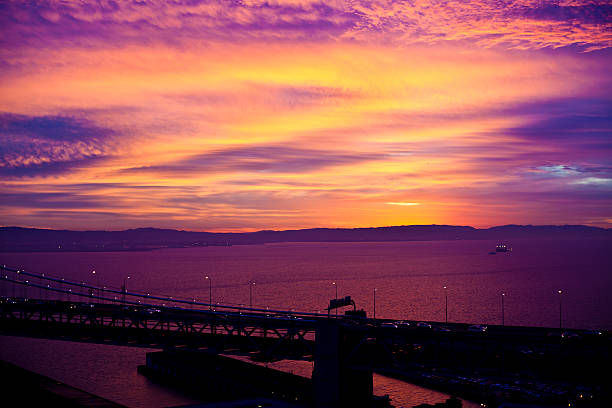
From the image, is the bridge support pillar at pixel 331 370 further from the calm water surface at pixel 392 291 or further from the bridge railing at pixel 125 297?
the calm water surface at pixel 392 291

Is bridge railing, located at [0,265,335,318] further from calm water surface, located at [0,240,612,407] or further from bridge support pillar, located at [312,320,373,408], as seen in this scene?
bridge support pillar, located at [312,320,373,408]

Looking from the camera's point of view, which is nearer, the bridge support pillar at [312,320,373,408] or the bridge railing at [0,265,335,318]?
the bridge support pillar at [312,320,373,408]

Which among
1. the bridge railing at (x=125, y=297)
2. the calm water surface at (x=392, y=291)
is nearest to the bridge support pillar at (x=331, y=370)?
the bridge railing at (x=125, y=297)

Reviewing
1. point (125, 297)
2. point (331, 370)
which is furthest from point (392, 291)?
point (331, 370)

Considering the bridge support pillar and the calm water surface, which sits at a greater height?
the bridge support pillar

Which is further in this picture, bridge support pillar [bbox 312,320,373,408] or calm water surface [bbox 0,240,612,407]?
calm water surface [bbox 0,240,612,407]

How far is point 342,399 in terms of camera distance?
31.0 metres

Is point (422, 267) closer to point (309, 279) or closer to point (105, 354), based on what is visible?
point (309, 279)

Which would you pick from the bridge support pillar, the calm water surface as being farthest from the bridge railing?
the bridge support pillar

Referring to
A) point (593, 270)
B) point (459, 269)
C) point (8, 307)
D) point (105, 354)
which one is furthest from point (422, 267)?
point (8, 307)

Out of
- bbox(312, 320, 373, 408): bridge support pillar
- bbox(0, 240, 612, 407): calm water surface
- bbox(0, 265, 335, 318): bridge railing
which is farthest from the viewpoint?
bbox(0, 240, 612, 407): calm water surface

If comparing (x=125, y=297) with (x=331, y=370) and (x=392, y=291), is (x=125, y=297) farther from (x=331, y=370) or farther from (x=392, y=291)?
(x=331, y=370)

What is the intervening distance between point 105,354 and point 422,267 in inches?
5553

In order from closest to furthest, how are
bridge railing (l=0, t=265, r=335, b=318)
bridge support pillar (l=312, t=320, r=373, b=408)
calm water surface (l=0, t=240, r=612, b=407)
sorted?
bridge support pillar (l=312, t=320, r=373, b=408) → bridge railing (l=0, t=265, r=335, b=318) → calm water surface (l=0, t=240, r=612, b=407)
